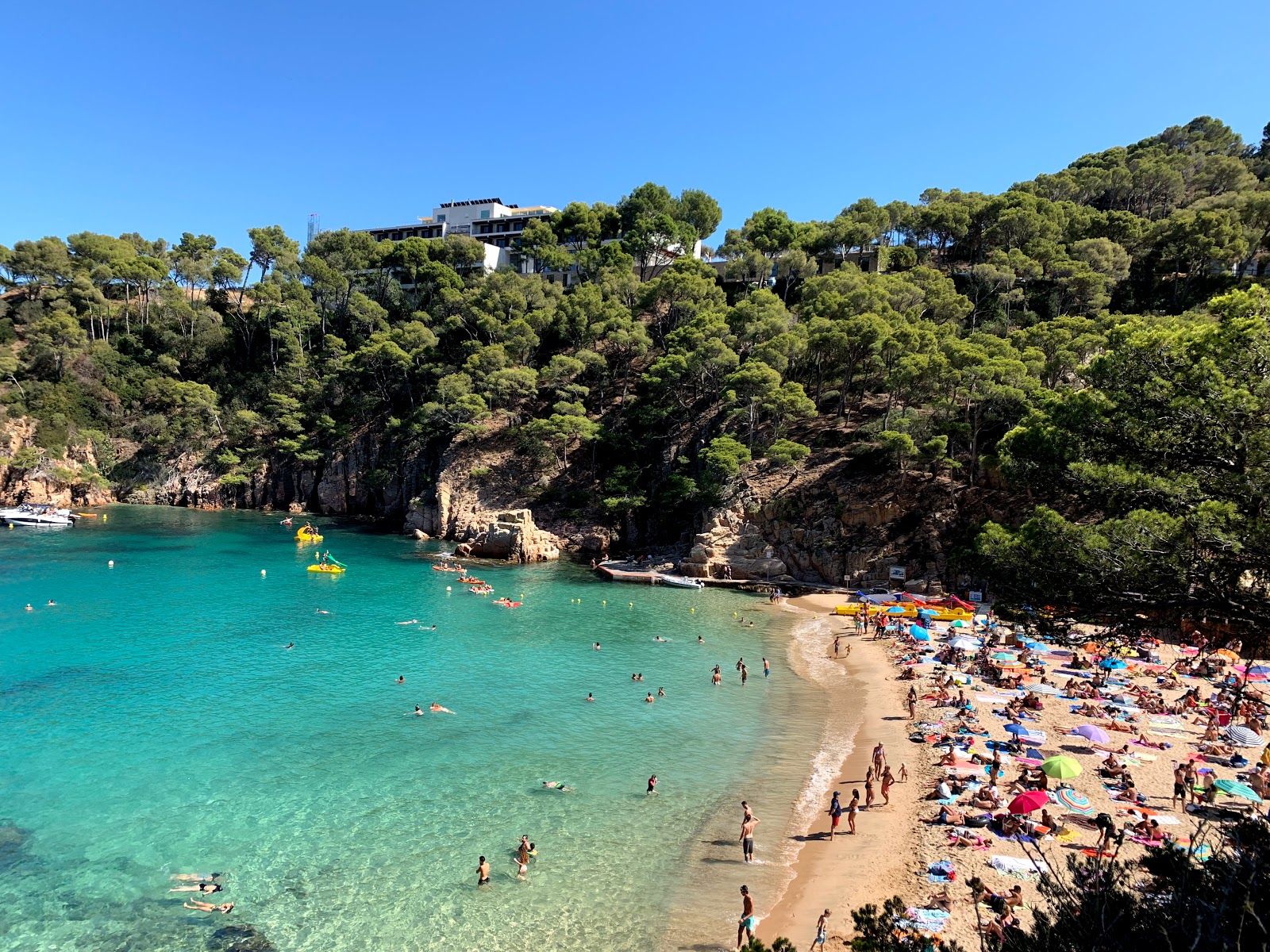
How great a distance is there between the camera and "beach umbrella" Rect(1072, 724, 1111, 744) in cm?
1869

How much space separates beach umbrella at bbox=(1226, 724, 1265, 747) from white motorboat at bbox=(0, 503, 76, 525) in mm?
70630

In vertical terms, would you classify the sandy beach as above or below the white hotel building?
below

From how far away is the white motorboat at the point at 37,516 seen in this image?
5262 centimetres

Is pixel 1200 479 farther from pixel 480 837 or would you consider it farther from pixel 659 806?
pixel 480 837

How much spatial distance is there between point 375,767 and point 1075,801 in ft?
56.5

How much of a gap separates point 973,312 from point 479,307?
4363cm

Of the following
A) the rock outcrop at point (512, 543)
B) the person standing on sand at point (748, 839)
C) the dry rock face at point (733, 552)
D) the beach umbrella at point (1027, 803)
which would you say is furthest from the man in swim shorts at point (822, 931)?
the rock outcrop at point (512, 543)

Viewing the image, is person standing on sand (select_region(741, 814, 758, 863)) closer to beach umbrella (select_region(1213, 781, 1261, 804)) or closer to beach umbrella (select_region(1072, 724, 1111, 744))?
beach umbrella (select_region(1072, 724, 1111, 744))

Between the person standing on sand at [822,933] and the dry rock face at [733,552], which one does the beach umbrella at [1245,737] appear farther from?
the dry rock face at [733,552]

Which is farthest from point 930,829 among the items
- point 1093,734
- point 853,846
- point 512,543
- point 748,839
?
point 512,543

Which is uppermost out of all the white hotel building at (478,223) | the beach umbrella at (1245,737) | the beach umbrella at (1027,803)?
the white hotel building at (478,223)

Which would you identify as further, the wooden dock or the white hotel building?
the white hotel building

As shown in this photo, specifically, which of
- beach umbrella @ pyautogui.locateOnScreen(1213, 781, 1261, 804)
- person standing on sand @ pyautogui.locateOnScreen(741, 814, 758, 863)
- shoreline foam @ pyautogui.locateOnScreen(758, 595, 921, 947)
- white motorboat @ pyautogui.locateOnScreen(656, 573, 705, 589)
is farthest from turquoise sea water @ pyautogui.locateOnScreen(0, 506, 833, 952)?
beach umbrella @ pyautogui.locateOnScreen(1213, 781, 1261, 804)

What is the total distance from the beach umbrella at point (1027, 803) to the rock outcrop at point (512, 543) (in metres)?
36.0
